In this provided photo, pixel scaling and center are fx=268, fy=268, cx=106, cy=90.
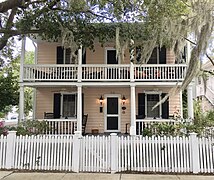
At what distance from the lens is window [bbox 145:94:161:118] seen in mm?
15039

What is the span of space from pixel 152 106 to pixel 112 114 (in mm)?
2321

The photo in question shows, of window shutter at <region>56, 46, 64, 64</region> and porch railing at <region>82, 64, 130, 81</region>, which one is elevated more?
window shutter at <region>56, 46, 64, 64</region>

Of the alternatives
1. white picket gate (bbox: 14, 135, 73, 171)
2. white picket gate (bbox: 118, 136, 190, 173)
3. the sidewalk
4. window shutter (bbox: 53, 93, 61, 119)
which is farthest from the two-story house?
the sidewalk

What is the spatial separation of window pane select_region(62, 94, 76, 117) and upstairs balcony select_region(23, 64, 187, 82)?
2.04m

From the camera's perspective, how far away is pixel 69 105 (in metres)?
15.5

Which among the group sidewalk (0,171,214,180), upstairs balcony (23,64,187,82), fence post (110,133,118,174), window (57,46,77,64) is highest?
window (57,46,77,64)

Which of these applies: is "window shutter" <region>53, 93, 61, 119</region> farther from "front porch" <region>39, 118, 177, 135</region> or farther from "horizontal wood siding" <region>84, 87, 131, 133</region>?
"horizontal wood siding" <region>84, 87, 131, 133</region>

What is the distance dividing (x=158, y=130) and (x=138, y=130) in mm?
3820

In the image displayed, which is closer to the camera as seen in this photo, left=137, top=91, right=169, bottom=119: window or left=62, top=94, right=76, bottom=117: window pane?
left=137, top=91, right=169, bottom=119: window

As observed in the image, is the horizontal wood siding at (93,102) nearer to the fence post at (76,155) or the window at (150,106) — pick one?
the window at (150,106)

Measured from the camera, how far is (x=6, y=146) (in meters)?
7.62

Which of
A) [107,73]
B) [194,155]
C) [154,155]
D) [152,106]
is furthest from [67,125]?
[194,155]

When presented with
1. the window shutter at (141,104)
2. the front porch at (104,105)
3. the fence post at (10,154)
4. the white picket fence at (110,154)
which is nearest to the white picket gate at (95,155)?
the white picket fence at (110,154)

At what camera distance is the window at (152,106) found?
15.0 metres
